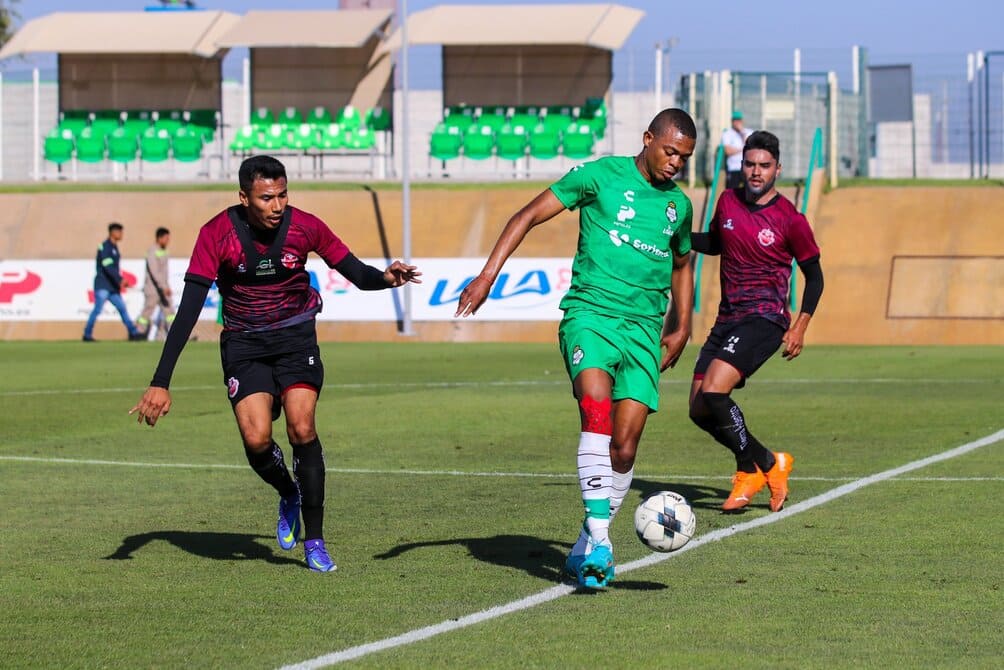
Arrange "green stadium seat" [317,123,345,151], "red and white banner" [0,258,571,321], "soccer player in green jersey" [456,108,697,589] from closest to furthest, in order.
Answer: "soccer player in green jersey" [456,108,697,589] → "red and white banner" [0,258,571,321] → "green stadium seat" [317,123,345,151]

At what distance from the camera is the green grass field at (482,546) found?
603 centimetres

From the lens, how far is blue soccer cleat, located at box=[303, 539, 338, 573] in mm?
7660

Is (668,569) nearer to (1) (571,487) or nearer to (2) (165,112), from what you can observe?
(1) (571,487)

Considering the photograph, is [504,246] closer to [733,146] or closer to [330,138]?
[733,146]

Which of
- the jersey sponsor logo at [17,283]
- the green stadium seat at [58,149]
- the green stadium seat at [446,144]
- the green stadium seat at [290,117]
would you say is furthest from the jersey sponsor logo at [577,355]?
the green stadium seat at [58,149]

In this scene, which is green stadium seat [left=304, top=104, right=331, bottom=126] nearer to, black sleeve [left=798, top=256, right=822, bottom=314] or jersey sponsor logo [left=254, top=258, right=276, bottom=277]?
black sleeve [left=798, top=256, right=822, bottom=314]

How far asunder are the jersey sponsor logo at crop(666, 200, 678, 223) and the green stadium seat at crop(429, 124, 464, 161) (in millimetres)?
28967

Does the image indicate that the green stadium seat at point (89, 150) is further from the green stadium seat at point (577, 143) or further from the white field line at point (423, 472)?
the white field line at point (423, 472)

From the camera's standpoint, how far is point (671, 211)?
7.55m

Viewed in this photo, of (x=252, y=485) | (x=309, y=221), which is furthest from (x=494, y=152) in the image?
(x=309, y=221)

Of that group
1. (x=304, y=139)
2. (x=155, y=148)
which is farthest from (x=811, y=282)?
(x=155, y=148)

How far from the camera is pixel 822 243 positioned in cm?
3077

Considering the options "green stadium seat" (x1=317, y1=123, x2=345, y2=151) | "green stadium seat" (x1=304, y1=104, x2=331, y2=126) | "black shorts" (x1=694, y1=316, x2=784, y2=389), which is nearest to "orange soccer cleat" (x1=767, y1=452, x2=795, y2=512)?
"black shorts" (x1=694, y1=316, x2=784, y2=389)

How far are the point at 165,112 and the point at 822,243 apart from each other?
16.4 m
